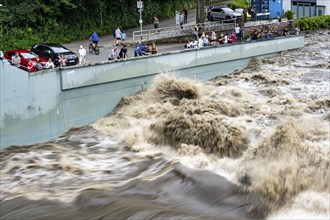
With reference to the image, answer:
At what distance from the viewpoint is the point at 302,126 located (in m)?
16.2

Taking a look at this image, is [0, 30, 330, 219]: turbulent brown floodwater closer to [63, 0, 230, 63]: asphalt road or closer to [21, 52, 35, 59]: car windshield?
[21, 52, 35, 59]: car windshield

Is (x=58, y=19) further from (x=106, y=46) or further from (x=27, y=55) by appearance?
(x=27, y=55)

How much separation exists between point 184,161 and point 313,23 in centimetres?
3308

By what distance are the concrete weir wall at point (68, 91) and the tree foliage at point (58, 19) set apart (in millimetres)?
12613

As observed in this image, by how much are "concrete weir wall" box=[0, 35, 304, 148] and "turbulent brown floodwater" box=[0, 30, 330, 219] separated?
0.56m

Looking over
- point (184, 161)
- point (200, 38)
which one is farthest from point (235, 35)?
point (184, 161)

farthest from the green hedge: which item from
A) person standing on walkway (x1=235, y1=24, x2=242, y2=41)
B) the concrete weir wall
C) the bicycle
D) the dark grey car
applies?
the dark grey car

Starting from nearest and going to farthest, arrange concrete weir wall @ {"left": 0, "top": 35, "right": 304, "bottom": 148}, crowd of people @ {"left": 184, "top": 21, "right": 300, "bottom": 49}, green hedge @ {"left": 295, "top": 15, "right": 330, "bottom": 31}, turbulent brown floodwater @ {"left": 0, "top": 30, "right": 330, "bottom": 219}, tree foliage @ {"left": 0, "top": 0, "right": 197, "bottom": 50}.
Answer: turbulent brown floodwater @ {"left": 0, "top": 30, "right": 330, "bottom": 219}, concrete weir wall @ {"left": 0, "top": 35, "right": 304, "bottom": 148}, crowd of people @ {"left": 184, "top": 21, "right": 300, "bottom": 49}, tree foliage @ {"left": 0, "top": 0, "right": 197, "bottom": 50}, green hedge @ {"left": 295, "top": 15, "right": 330, "bottom": 31}

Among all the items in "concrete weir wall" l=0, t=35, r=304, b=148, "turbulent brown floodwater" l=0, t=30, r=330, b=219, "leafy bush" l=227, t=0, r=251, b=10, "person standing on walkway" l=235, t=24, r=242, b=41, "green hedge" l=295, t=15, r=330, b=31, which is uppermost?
"leafy bush" l=227, t=0, r=251, b=10

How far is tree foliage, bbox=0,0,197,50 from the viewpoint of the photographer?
31.7 meters

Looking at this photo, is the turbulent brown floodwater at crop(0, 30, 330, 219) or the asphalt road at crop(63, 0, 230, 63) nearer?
the turbulent brown floodwater at crop(0, 30, 330, 219)

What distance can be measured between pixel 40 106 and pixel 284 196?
995 cm

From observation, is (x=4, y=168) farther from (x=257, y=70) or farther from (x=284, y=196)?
(x=257, y=70)

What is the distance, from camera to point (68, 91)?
60.1ft
